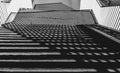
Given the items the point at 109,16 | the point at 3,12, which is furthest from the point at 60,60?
the point at 3,12

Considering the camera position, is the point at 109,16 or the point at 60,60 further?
the point at 109,16

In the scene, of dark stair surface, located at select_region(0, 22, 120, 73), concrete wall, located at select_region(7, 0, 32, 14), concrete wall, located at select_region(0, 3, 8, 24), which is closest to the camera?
dark stair surface, located at select_region(0, 22, 120, 73)

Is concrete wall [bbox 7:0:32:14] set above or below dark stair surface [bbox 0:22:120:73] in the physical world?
above

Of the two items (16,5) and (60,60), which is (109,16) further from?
(16,5)

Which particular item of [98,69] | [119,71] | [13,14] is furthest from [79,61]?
[13,14]

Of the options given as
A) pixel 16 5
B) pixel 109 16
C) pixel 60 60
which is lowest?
pixel 109 16

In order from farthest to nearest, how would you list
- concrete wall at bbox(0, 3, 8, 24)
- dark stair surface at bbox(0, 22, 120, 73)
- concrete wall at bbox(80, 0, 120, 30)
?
1. concrete wall at bbox(0, 3, 8, 24)
2. concrete wall at bbox(80, 0, 120, 30)
3. dark stair surface at bbox(0, 22, 120, 73)

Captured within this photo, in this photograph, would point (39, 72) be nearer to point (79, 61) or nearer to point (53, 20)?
point (79, 61)

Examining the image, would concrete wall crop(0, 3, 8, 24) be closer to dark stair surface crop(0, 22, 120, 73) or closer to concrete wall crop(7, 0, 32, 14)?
concrete wall crop(7, 0, 32, 14)

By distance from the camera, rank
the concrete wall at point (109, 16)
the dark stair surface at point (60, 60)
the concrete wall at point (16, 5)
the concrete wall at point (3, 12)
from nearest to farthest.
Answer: the dark stair surface at point (60, 60)
the concrete wall at point (109, 16)
the concrete wall at point (3, 12)
the concrete wall at point (16, 5)

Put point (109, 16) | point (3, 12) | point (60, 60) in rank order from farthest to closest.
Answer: point (3, 12)
point (109, 16)
point (60, 60)

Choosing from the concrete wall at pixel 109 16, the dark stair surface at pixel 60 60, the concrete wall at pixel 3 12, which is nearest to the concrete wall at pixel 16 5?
the concrete wall at pixel 3 12

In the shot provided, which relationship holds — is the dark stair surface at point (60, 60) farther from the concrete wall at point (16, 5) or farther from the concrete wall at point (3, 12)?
the concrete wall at point (16, 5)

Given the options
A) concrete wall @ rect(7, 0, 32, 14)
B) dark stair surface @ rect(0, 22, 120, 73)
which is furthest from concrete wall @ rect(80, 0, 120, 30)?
concrete wall @ rect(7, 0, 32, 14)
